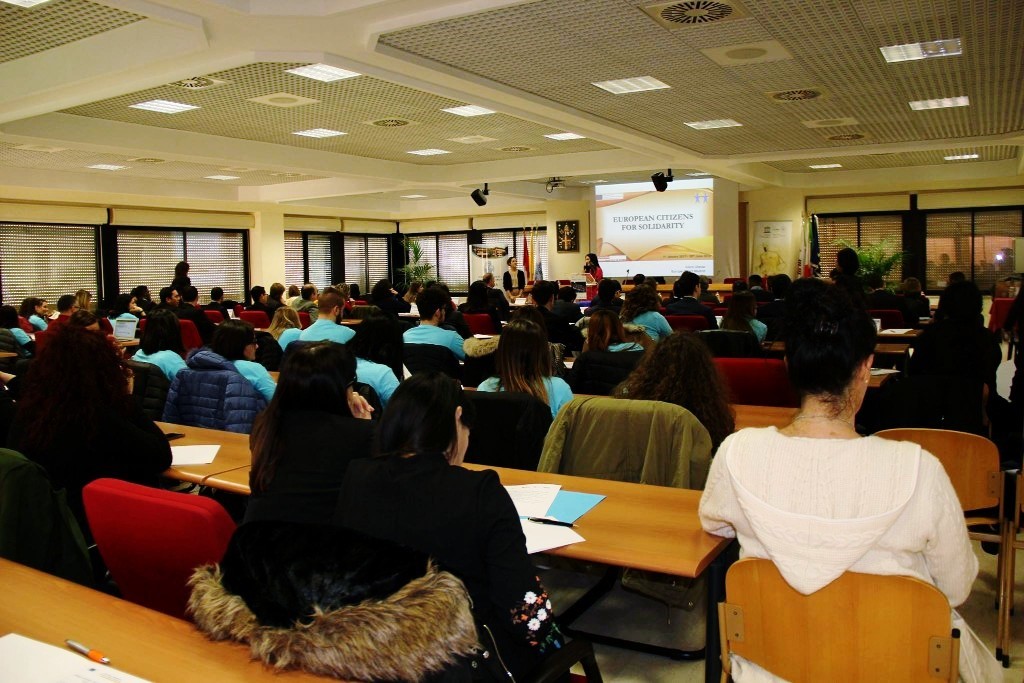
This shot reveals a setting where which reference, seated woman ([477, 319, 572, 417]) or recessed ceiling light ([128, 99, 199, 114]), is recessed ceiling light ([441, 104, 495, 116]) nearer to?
recessed ceiling light ([128, 99, 199, 114])

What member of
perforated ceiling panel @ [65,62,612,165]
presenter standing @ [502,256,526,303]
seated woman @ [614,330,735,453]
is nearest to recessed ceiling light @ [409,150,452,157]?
perforated ceiling panel @ [65,62,612,165]

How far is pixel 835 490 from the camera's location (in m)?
1.66

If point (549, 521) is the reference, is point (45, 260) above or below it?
above

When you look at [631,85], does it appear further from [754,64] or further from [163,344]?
[163,344]

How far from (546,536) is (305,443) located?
2.43ft

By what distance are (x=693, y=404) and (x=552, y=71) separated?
387cm

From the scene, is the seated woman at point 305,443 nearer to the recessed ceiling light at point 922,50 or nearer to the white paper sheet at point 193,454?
the white paper sheet at point 193,454

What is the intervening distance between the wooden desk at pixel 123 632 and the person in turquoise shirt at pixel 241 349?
245 centimetres

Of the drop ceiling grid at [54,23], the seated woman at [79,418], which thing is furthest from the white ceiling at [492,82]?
the seated woman at [79,418]

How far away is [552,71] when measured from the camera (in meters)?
6.22

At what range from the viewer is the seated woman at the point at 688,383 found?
3.10 meters

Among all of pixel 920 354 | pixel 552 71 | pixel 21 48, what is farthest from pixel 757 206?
pixel 21 48

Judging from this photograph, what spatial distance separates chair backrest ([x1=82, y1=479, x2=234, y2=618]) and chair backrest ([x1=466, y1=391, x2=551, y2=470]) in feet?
4.80

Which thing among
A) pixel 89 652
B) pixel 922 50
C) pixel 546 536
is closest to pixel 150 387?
pixel 546 536
